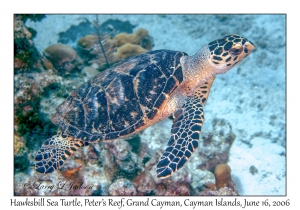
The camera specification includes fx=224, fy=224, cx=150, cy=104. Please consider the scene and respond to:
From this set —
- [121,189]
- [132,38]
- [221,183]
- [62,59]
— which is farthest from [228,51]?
[62,59]

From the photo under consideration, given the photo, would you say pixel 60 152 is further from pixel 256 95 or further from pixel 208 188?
pixel 256 95

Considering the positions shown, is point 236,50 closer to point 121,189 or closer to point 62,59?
point 121,189

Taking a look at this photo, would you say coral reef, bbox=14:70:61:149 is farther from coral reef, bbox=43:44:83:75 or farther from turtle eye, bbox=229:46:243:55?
turtle eye, bbox=229:46:243:55

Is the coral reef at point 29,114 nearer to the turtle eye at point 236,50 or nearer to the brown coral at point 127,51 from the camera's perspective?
the brown coral at point 127,51

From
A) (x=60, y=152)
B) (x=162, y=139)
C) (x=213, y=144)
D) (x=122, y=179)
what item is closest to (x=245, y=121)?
(x=213, y=144)

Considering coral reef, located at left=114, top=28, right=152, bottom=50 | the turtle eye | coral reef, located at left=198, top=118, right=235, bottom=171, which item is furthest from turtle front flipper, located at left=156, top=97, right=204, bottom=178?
coral reef, located at left=114, top=28, right=152, bottom=50
